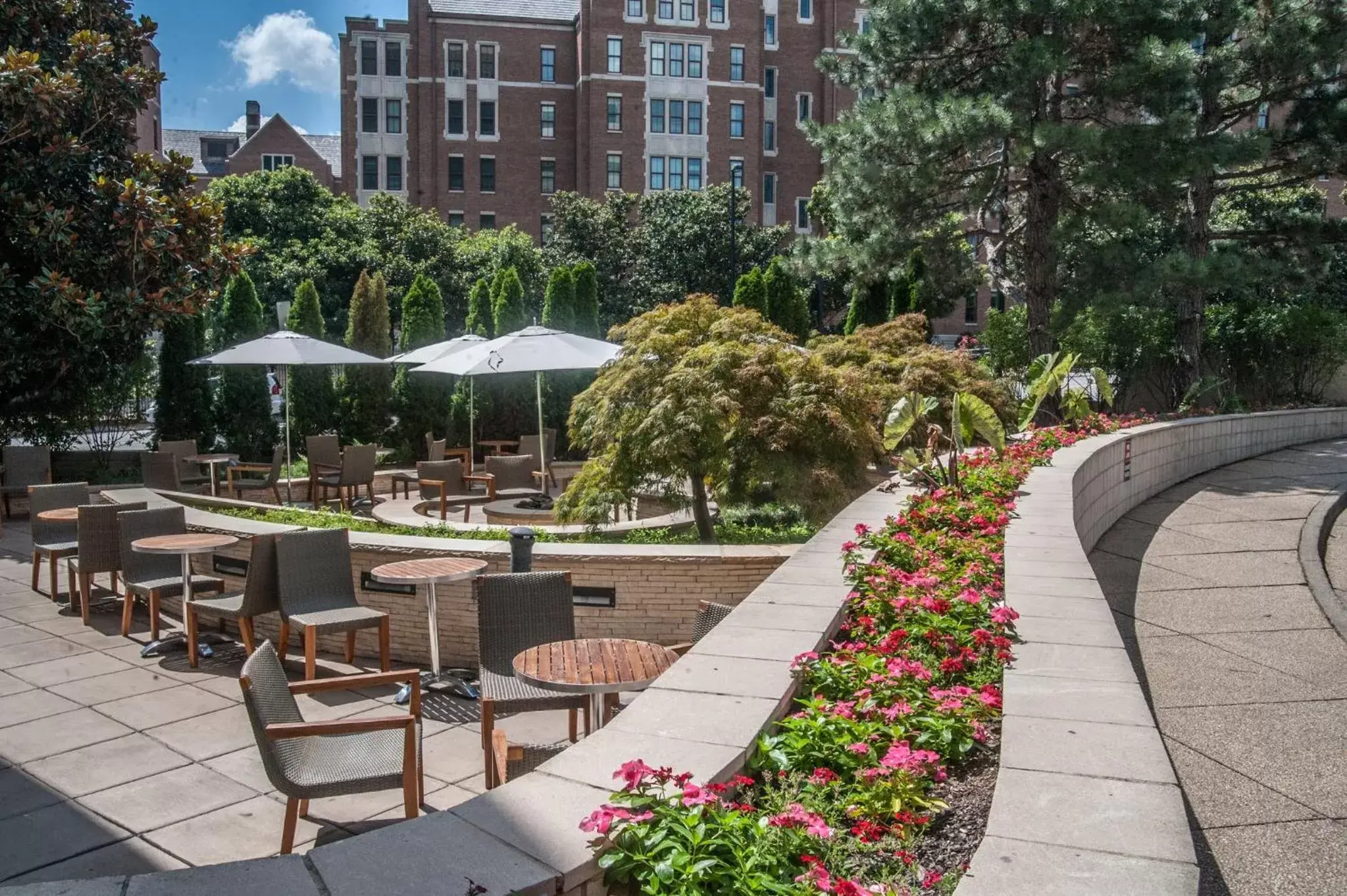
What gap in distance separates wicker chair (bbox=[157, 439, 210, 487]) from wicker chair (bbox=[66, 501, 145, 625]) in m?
6.82

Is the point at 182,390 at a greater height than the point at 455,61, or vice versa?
the point at 455,61

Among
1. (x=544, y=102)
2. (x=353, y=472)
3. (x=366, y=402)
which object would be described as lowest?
(x=353, y=472)

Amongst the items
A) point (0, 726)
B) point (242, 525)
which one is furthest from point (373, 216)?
point (0, 726)

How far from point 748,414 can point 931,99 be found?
36.4 ft

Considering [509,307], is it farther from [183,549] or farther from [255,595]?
[255,595]

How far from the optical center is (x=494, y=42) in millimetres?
58281

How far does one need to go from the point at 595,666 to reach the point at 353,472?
1028 centimetres

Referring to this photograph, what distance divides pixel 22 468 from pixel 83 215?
821 centimetres

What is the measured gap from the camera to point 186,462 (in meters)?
17.1

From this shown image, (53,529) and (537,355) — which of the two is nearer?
(53,529)

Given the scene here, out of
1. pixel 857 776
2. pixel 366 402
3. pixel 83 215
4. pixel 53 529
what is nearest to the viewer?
pixel 857 776

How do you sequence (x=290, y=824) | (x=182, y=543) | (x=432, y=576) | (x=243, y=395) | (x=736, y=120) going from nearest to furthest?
1. (x=290, y=824)
2. (x=432, y=576)
3. (x=182, y=543)
4. (x=243, y=395)
5. (x=736, y=120)

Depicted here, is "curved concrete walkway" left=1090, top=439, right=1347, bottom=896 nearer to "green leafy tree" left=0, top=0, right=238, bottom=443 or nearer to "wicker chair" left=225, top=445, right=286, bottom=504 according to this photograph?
"green leafy tree" left=0, top=0, right=238, bottom=443

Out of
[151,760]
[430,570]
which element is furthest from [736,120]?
[151,760]
